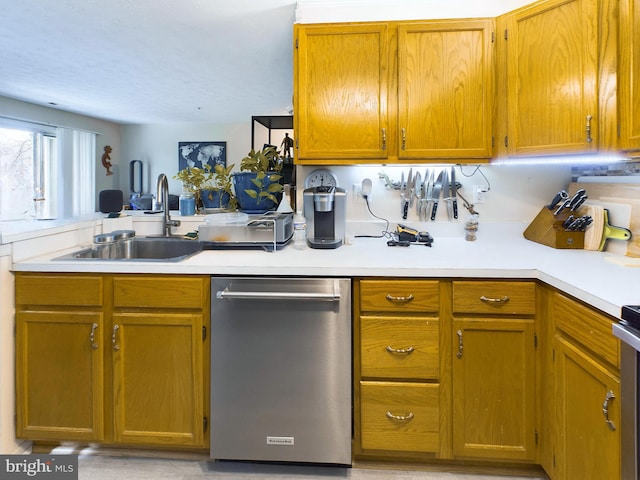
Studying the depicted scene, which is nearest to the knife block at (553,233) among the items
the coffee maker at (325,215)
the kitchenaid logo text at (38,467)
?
the coffee maker at (325,215)

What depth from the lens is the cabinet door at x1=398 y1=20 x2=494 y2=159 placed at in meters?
1.91

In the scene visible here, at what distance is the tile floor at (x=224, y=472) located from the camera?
156 cm

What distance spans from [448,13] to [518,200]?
A: 1.11 m

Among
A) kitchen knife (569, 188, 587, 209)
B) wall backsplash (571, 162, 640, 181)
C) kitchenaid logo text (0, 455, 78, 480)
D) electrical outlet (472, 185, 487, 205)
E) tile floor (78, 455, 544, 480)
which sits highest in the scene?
wall backsplash (571, 162, 640, 181)

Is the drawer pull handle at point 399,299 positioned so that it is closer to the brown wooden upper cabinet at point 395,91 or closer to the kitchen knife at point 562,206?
the brown wooden upper cabinet at point 395,91

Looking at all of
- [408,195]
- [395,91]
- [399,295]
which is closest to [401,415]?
[399,295]

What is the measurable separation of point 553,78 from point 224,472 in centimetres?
226

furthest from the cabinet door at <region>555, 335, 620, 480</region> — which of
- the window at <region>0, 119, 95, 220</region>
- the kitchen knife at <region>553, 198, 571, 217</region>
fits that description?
the window at <region>0, 119, 95, 220</region>

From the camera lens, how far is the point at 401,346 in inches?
59.5

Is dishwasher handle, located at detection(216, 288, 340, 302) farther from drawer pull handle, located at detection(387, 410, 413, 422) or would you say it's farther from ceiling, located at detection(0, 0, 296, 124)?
ceiling, located at detection(0, 0, 296, 124)

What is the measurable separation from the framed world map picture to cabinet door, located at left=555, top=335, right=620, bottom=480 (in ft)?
21.6

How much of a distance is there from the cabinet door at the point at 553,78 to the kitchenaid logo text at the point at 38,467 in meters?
2.45

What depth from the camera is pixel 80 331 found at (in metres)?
1.58

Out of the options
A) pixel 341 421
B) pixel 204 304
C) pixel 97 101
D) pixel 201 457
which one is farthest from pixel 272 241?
pixel 97 101
